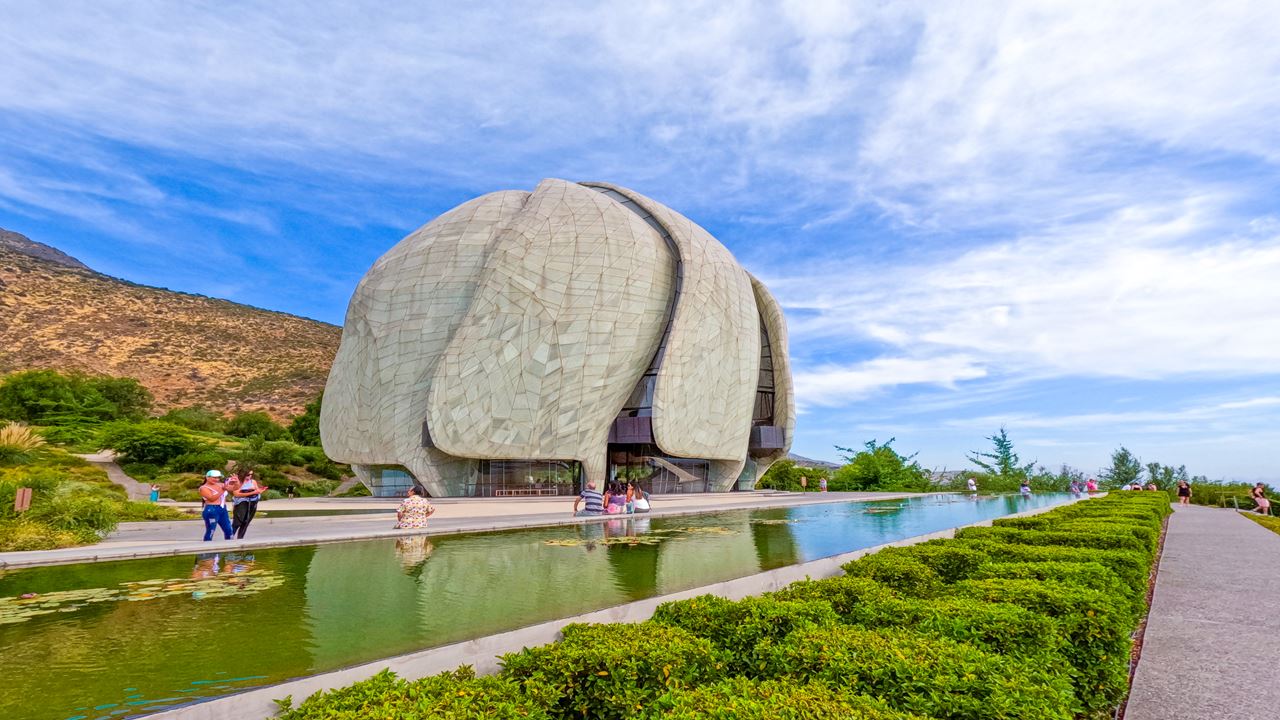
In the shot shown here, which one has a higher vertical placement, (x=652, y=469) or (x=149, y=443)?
(x=149, y=443)

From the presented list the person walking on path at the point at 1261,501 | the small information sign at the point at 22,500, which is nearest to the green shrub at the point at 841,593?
the small information sign at the point at 22,500

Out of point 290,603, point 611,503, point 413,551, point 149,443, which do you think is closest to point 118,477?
point 149,443

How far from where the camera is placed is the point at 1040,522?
11.0 m

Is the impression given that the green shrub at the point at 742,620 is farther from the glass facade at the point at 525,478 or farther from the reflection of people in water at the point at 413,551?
the glass facade at the point at 525,478

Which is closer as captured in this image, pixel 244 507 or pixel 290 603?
pixel 290 603

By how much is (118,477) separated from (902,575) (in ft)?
134

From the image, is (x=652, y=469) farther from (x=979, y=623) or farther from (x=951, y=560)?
(x=979, y=623)

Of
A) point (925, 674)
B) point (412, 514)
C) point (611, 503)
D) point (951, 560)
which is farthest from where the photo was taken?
point (611, 503)

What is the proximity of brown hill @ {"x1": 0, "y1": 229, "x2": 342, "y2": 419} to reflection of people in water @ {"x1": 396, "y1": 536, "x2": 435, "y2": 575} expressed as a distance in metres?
58.6

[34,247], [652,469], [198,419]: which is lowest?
[652,469]

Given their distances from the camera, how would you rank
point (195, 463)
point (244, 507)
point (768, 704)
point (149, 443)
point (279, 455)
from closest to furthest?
point (768, 704) → point (244, 507) → point (195, 463) → point (149, 443) → point (279, 455)

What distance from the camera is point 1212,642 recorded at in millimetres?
5516

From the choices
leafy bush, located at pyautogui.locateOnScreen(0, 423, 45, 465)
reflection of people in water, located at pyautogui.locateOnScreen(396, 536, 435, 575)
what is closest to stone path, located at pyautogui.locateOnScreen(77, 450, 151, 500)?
leafy bush, located at pyautogui.locateOnScreen(0, 423, 45, 465)

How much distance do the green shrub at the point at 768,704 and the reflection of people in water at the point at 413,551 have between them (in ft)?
22.1
